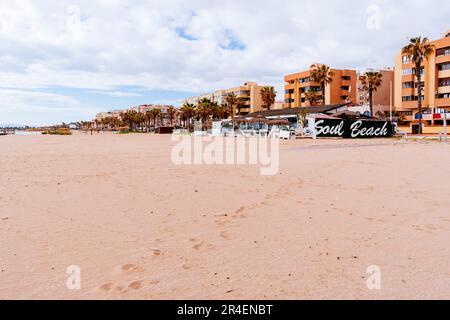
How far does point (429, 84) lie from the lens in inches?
2425

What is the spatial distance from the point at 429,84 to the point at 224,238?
68.1 m

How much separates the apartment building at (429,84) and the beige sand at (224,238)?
52.9 m

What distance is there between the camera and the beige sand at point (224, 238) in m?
3.97

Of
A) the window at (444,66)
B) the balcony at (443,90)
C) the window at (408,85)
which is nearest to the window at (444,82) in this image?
the balcony at (443,90)

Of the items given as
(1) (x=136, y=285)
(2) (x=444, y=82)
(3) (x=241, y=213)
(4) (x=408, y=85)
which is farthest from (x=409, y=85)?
(1) (x=136, y=285)

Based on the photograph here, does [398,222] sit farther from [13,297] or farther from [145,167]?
[145,167]

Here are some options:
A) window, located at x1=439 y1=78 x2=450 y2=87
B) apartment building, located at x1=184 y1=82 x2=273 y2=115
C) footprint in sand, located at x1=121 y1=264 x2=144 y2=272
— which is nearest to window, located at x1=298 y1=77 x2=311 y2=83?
apartment building, located at x1=184 y1=82 x2=273 y2=115

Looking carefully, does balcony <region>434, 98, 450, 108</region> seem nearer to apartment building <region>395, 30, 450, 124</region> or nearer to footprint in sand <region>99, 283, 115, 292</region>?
apartment building <region>395, 30, 450, 124</region>

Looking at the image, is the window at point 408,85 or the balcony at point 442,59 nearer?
the balcony at point 442,59

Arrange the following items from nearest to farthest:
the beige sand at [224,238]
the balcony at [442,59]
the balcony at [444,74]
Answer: the beige sand at [224,238], the balcony at [442,59], the balcony at [444,74]

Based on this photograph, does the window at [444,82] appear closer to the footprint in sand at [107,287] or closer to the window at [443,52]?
the window at [443,52]

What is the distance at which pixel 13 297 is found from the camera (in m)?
3.72
